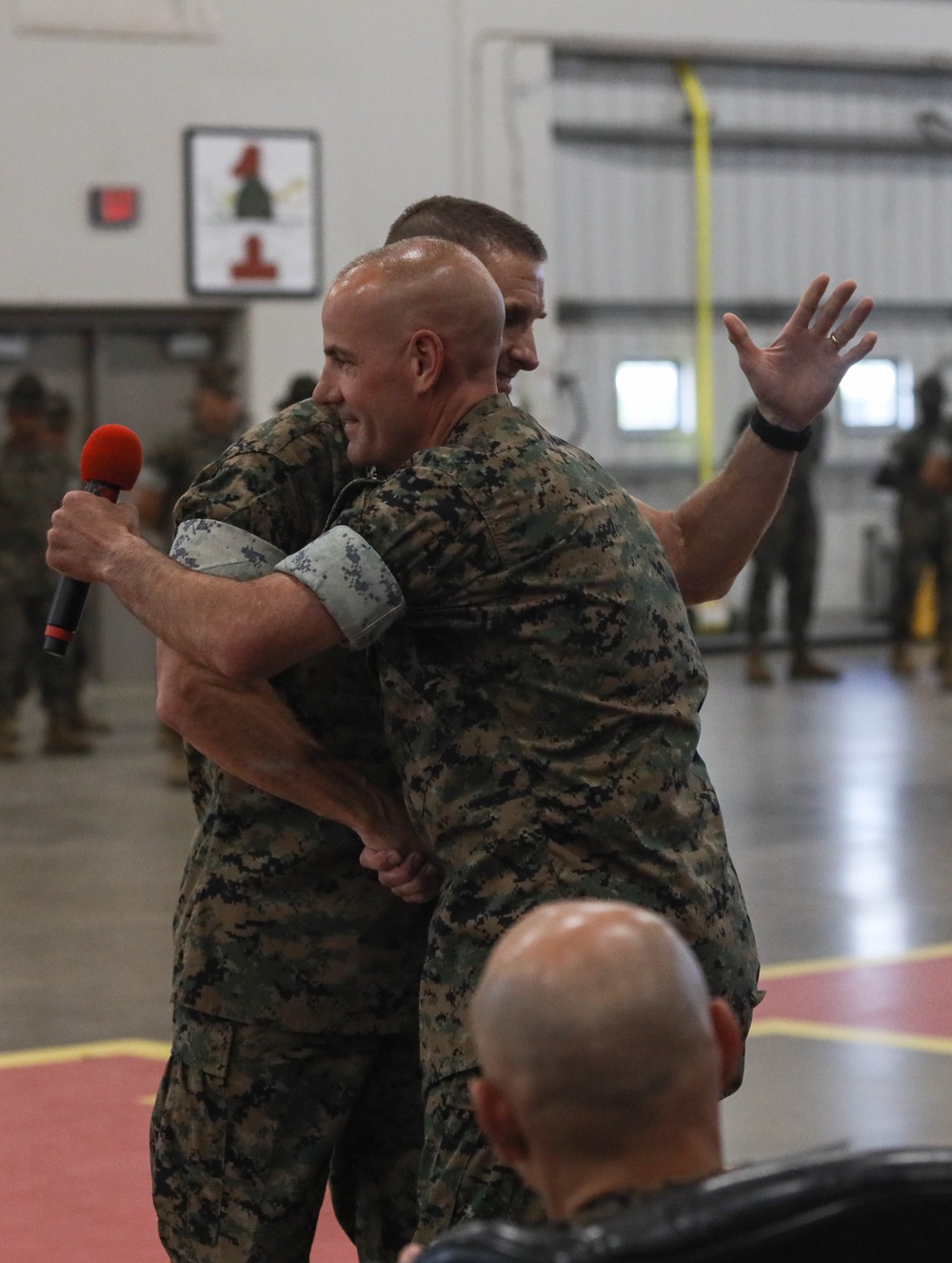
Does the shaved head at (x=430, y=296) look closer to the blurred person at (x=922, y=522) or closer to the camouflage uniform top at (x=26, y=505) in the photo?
the camouflage uniform top at (x=26, y=505)

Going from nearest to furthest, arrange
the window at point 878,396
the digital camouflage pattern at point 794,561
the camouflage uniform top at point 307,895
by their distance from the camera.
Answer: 1. the camouflage uniform top at point 307,895
2. the digital camouflage pattern at point 794,561
3. the window at point 878,396

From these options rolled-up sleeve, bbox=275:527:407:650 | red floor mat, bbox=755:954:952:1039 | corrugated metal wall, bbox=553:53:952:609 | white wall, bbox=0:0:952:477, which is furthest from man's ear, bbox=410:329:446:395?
corrugated metal wall, bbox=553:53:952:609

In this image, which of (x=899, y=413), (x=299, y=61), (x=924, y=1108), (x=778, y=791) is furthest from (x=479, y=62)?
(x=924, y=1108)

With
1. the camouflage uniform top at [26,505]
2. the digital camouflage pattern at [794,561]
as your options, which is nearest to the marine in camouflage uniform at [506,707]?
the camouflage uniform top at [26,505]

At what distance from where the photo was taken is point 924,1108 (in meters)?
4.32

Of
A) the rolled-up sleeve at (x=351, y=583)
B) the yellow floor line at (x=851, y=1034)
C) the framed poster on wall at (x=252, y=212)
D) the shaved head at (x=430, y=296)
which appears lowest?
the yellow floor line at (x=851, y=1034)

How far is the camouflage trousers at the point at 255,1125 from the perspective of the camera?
2.52 metres

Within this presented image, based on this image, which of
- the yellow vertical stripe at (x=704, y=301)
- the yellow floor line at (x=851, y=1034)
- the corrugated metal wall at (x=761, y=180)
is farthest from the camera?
the yellow vertical stripe at (x=704, y=301)

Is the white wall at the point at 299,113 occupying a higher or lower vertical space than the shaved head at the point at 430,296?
higher

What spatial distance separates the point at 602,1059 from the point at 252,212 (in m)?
12.8

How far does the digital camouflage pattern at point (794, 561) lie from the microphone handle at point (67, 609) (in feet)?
35.1

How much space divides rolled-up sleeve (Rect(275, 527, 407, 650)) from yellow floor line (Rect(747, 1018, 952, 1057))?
3.00m

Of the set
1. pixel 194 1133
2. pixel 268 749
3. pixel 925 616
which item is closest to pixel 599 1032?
pixel 268 749

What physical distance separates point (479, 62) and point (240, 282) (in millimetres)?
2429
